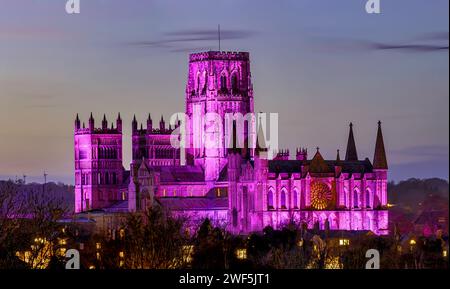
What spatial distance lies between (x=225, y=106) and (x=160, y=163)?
14732 millimetres

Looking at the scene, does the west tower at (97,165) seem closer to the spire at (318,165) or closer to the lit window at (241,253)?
the spire at (318,165)

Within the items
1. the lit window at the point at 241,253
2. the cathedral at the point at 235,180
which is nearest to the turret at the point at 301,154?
the cathedral at the point at 235,180

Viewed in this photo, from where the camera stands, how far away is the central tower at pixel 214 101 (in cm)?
15350

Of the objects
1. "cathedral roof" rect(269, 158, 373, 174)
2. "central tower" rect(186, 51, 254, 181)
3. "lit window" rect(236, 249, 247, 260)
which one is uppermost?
"central tower" rect(186, 51, 254, 181)

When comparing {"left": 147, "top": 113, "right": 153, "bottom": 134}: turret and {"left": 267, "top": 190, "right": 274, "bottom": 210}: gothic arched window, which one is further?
{"left": 147, "top": 113, "right": 153, "bottom": 134}: turret

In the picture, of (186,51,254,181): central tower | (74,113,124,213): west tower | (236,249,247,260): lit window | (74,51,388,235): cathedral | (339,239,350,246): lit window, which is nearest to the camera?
(236,249,247,260): lit window

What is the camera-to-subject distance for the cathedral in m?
144

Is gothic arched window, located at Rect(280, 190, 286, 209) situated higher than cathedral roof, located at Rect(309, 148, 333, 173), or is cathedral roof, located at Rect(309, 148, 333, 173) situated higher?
cathedral roof, located at Rect(309, 148, 333, 173)

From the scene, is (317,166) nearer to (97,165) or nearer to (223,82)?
(223,82)

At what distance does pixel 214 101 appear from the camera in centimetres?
15575

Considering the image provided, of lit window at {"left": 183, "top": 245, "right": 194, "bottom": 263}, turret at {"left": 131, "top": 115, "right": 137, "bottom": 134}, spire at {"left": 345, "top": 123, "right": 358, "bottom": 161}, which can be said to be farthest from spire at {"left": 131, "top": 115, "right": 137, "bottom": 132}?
lit window at {"left": 183, "top": 245, "right": 194, "bottom": 263}

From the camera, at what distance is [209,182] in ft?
499

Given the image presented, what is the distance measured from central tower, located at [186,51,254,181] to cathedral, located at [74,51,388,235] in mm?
85

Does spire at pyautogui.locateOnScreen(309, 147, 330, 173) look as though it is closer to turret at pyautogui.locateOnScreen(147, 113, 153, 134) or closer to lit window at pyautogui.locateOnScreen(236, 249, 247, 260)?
turret at pyautogui.locateOnScreen(147, 113, 153, 134)
